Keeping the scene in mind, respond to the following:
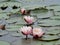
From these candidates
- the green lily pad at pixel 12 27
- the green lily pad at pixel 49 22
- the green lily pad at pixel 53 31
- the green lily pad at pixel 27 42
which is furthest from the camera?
the green lily pad at pixel 49 22

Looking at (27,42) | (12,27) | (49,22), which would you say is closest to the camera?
(27,42)

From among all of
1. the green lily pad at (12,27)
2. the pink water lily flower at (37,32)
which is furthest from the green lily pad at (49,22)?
the pink water lily flower at (37,32)

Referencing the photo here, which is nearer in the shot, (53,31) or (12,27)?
(53,31)

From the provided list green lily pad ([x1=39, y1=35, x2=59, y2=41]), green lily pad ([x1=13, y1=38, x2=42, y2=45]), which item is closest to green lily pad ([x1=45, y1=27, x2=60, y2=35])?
green lily pad ([x1=39, y1=35, x2=59, y2=41])

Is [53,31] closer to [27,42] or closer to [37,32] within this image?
[37,32]

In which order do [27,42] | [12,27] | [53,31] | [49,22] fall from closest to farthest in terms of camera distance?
[27,42]
[53,31]
[12,27]
[49,22]

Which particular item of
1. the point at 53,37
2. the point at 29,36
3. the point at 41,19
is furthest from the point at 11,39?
the point at 41,19

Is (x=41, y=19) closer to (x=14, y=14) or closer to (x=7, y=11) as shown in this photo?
(x=14, y=14)

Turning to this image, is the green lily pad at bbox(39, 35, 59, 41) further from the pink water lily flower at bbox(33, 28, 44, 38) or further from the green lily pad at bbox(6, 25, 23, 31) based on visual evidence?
the green lily pad at bbox(6, 25, 23, 31)

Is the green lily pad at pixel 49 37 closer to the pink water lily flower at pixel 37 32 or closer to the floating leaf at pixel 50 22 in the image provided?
the pink water lily flower at pixel 37 32

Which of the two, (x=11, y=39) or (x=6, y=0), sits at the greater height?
(x=6, y=0)

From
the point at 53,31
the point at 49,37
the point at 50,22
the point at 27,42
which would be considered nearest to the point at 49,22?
the point at 50,22
